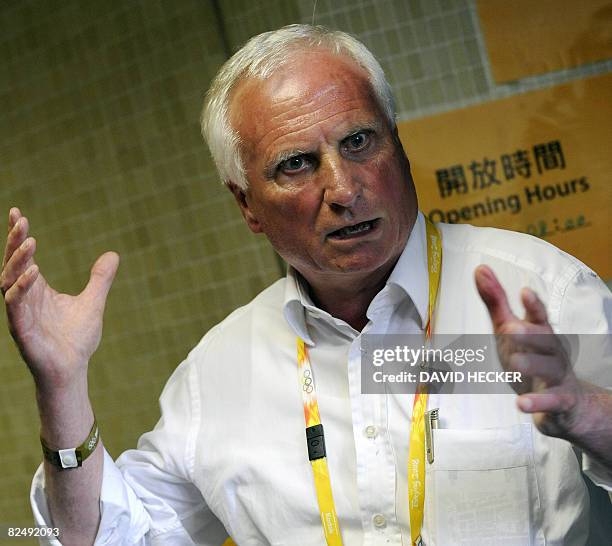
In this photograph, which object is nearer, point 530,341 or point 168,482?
point 530,341

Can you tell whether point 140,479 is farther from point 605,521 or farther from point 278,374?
point 605,521

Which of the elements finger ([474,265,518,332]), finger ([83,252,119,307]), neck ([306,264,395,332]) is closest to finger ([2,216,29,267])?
finger ([83,252,119,307])

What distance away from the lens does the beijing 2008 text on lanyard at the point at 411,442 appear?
1.00 meters

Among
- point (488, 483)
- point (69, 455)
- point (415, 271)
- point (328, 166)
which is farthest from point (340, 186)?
A: point (69, 455)

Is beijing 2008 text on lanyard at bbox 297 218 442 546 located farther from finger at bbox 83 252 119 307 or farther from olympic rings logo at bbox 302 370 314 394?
finger at bbox 83 252 119 307

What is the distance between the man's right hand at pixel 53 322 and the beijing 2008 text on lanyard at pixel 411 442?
0.88 feet

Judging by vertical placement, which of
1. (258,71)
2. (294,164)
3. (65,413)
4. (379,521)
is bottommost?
(379,521)

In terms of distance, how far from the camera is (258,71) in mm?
1101

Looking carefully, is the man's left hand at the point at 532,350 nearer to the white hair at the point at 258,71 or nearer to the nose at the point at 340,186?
the nose at the point at 340,186

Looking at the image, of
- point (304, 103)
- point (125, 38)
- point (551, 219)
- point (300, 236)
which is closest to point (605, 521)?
point (551, 219)

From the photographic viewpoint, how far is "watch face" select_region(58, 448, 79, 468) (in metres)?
1.10

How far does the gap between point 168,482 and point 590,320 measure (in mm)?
616

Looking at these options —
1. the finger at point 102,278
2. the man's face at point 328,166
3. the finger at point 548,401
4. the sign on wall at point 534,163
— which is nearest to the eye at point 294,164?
the man's face at point 328,166

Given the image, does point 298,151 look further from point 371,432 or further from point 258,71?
point 371,432
